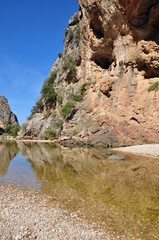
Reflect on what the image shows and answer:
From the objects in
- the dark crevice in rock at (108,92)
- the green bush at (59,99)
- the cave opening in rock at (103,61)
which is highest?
the cave opening in rock at (103,61)

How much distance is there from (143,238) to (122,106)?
33736mm

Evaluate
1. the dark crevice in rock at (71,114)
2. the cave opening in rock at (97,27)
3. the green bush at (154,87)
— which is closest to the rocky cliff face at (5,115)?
the dark crevice in rock at (71,114)

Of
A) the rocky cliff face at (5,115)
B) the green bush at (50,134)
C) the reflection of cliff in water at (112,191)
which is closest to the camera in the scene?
the reflection of cliff in water at (112,191)

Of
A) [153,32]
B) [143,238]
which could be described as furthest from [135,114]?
[143,238]

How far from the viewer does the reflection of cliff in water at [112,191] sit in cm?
988

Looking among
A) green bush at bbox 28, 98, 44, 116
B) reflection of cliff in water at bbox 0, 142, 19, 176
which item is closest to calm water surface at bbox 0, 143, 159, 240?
reflection of cliff in water at bbox 0, 142, 19, 176

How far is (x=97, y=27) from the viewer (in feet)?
160

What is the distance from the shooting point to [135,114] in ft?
127

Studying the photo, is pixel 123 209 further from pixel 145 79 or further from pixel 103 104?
pixel 103 104

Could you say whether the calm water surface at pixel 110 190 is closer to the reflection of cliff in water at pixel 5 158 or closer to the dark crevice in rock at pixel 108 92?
the reflection of cliff in water at pixel 5 158

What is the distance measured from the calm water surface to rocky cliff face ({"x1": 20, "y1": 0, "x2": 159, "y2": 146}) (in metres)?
14.9

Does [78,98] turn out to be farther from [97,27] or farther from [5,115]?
[5,115]

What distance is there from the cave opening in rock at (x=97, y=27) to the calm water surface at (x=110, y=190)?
103ft

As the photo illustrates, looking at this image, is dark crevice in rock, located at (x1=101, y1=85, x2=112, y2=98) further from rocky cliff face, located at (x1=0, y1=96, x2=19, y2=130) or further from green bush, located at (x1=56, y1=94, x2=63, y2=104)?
rocky cliff face, located at (x1=0, y1=96, x2=19, y2=130)
